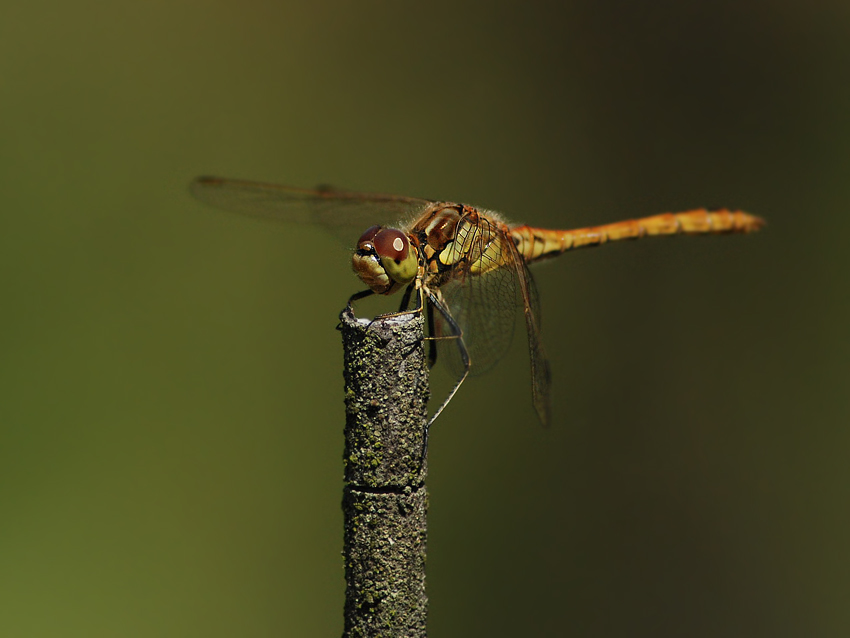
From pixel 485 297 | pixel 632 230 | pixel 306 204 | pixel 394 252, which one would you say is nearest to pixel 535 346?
pixel 485 297

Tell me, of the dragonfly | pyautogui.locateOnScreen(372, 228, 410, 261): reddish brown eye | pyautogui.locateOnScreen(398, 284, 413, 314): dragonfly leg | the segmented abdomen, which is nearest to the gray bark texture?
the dragonfly

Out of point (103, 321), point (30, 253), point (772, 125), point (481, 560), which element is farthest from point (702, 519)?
point (30, 253)

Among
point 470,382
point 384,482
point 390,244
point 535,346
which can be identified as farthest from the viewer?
point 470,382

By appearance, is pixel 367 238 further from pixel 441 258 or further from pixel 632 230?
pixel 632 230

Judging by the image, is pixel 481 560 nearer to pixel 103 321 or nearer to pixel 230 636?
pixel 230 636

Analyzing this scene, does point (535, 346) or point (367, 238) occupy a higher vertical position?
point (367, 238)

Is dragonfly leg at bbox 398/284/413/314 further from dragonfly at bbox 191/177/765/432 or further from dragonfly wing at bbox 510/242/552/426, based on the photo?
dragonfly wing at bbox 510/242/552/426
